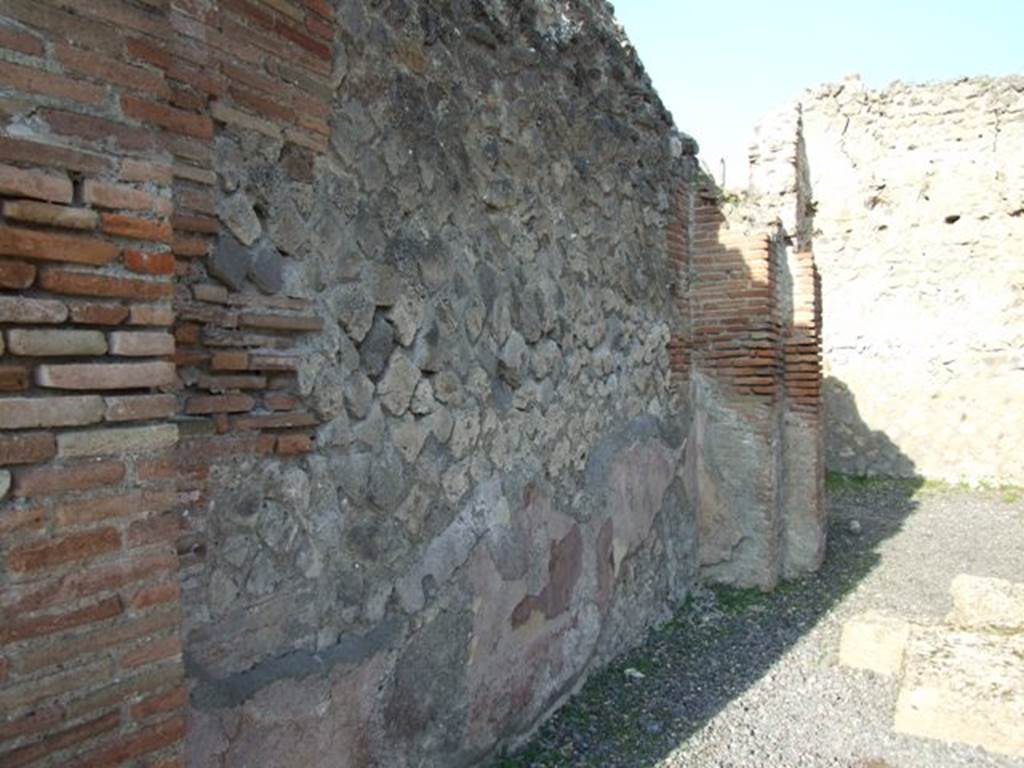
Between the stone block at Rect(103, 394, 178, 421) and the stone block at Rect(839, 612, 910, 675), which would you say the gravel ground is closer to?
the stone block at Rect(839, 612, 910, 675)

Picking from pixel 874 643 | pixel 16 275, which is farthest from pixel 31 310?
pixel 874 643

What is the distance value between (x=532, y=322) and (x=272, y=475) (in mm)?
1426

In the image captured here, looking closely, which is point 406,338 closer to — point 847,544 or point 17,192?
point 17,192

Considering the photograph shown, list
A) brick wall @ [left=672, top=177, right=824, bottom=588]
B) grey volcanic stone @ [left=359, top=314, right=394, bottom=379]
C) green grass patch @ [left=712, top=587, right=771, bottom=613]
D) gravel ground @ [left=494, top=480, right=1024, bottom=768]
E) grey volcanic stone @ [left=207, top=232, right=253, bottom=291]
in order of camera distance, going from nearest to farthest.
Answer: grey volcanic stone @ [left=207, top=232, right=253, bottom=291]
grey volcanic stone @ [left=359, top=314, right=394, bottom=379]
gravel ground @ [left=494, top=480, right=1024, bottom=768]
green grass patch @ [left=712, top=587, right=771, bottom=613]
brick wall @ [left=672, top=177, right=824, bottom=588]

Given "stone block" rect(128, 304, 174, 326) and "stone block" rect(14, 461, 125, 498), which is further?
"stone block" rect(128, 304, 174, 326)

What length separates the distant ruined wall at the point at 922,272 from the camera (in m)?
8.88

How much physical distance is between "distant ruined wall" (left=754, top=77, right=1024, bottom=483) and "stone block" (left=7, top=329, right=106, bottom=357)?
31.0 ft

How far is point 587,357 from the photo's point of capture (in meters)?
3.65

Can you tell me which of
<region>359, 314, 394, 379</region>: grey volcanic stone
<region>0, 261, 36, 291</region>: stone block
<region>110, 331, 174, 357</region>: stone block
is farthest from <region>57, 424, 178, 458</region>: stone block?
<region>359, 314, 394, 379</region>: grey volcanic stone

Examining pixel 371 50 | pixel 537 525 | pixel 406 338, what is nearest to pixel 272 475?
pixel 406 338

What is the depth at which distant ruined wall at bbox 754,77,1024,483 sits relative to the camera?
8883mm

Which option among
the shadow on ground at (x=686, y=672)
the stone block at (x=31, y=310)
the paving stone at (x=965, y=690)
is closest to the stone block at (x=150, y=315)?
the stone block at (x=31, y=310)

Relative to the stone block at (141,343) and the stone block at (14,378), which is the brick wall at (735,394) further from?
the stone block at (14,378)

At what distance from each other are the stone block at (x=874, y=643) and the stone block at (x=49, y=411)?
364 centimetres
